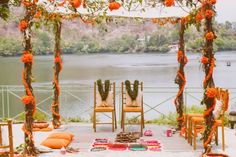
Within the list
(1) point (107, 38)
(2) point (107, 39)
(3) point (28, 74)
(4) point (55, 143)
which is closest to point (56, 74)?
(4) point (55, 143)

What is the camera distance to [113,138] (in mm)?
7336

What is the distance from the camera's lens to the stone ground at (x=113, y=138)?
6.20 meters

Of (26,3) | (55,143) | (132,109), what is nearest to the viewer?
(26,3)

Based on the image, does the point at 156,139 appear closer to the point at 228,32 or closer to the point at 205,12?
the point at 205,12

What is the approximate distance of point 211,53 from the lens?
5.97m

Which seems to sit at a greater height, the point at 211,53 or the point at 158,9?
the point at 158,9

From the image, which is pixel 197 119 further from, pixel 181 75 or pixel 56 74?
pixel 56 74

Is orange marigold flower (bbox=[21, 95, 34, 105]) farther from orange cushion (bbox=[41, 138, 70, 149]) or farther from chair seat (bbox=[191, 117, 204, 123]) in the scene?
chair seat (bbox=[191, 117, 204, 123])

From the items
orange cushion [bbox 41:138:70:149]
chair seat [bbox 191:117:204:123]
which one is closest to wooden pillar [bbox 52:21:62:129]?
orange cushion [bbox 41:138:70:149]

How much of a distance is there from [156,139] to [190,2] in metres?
2.25

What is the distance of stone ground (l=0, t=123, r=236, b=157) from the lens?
20.4 ft

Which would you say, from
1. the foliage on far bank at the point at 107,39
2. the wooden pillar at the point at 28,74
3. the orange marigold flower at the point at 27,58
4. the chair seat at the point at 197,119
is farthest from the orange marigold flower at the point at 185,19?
the foliage on far bank at the point at 107,39

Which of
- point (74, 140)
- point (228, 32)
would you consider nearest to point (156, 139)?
point (74, 140)

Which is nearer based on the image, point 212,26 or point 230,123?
point 212,26
